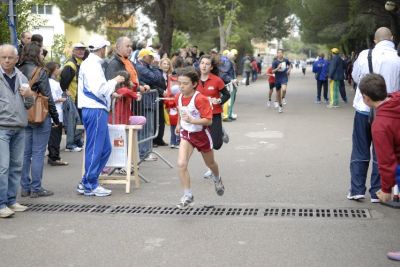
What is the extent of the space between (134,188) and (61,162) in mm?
2347

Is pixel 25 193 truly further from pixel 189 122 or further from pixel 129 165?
pixel 189 122

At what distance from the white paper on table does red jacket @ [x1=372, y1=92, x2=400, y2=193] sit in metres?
4.07

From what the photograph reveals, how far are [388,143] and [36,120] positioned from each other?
170 inches

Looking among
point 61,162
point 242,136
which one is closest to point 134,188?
point 61,162

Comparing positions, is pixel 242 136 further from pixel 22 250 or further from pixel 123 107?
pixel 22 250

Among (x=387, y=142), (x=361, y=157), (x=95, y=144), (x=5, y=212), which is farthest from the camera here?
(x=95, y=144)

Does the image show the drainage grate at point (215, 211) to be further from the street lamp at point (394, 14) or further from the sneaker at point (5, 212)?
the street lamp at point (394, 14)

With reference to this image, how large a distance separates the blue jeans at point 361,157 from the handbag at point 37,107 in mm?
3724

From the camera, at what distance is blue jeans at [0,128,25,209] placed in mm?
6324

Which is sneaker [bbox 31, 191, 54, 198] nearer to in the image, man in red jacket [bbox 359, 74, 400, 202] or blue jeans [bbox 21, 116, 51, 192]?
blue jeans [bbox 21, 116, 51, 192]

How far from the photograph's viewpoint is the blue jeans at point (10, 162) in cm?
632

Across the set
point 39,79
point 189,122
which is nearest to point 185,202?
point 189,122

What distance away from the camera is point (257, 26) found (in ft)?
157

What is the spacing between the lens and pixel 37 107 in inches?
279
